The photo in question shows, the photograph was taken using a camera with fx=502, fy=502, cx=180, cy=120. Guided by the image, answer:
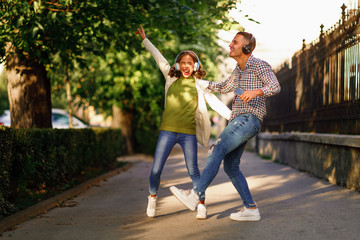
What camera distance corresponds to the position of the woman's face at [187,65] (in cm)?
598

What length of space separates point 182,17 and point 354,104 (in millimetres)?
3913

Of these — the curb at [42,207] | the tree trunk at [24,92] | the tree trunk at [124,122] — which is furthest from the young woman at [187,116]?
the tree trunk at [124,122]

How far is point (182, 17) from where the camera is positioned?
10.4 m

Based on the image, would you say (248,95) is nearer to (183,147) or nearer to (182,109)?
(182,109)

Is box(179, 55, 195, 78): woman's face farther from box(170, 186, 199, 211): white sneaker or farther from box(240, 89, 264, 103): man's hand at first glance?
box(170, 186, 199, 211): white sneaker

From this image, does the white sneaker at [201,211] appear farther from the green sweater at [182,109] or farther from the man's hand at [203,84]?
the man's hand at [203,84]

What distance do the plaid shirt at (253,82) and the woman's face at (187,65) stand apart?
522 mm

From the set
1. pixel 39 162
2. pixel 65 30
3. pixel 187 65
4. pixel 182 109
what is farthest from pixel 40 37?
pixel 182 109

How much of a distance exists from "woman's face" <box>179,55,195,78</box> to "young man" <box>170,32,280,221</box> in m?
0.32

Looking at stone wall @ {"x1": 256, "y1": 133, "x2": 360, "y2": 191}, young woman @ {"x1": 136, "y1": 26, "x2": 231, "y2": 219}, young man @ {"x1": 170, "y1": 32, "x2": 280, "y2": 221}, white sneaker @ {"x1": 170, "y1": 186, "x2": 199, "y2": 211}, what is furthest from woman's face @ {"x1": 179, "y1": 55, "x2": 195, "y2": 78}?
stone wall @ {"x1": 256, "y1": 133, "x2": 360, "y2": 191}

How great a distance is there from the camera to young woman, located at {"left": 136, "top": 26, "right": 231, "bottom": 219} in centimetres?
588

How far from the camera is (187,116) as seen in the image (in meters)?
5.91

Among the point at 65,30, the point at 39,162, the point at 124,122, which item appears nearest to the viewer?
the point at 39,162

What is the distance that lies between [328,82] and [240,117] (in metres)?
5.57
